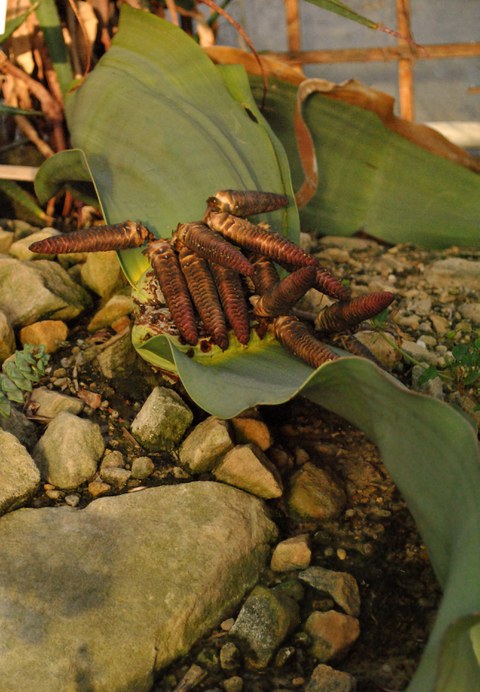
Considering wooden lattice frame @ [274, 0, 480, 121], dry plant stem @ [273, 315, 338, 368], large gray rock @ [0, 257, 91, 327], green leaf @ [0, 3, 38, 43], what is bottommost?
large gray rock @ [0, 257, 91, 327]

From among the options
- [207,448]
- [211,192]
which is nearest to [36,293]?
[211,192]

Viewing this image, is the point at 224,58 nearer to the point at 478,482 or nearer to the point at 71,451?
the point at 71,451

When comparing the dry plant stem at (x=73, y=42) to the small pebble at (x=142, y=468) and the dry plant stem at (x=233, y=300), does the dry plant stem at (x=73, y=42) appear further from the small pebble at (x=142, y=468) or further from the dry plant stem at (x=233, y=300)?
the small pebble at (x=142, y=468)

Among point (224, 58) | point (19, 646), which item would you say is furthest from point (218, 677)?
point (224, 58)

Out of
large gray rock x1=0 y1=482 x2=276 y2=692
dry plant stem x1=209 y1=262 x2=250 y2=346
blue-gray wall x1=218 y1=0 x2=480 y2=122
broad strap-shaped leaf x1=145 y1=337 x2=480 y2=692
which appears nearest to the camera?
broad strap-shaped leaf x1=145 y1=337 x2=480 y2=692

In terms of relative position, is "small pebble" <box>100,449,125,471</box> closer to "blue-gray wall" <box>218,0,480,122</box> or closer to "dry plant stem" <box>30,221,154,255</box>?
"dry plant stem" <box>30,221,154,255</box>

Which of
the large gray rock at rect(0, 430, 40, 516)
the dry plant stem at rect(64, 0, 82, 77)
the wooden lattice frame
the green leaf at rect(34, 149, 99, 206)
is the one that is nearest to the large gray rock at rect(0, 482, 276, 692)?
the large gray rock at rect(0, 430, 40, 516)

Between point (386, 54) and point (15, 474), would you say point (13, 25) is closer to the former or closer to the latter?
point (15, 474)

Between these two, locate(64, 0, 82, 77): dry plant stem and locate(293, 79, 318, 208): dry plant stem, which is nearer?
locate(293, 79, 318, 208): dry plant stem
